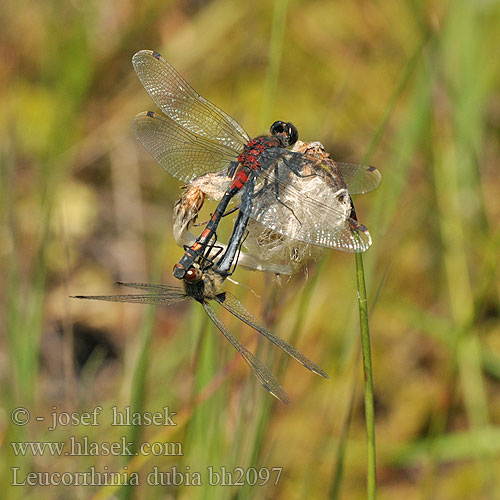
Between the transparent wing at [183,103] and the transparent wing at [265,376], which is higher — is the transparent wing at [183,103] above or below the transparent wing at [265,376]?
above

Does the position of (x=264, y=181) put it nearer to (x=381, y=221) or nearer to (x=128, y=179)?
(x=381, y=221)

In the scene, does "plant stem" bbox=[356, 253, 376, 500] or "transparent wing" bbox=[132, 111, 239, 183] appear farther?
"transparent wing" bbox=[132, 111, 239, 183]

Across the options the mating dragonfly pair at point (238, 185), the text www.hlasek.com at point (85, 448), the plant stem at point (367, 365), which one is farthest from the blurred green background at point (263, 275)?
the plant stem at point (367, 365)

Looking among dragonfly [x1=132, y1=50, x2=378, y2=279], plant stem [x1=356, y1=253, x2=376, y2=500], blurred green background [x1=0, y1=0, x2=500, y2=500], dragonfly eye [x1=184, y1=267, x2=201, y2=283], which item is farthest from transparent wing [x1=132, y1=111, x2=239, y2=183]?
plant stem [x1=356, y1=253, x2=376, y2=500]

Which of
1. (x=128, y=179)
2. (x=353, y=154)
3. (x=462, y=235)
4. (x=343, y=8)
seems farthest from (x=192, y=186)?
(x=343, y=8)

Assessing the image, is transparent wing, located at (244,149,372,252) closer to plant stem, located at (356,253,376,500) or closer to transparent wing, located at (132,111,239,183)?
plant stem, located at (356,253,376,500)

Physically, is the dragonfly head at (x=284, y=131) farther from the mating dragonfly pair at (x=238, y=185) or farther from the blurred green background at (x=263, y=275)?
the blurred green background at (x=263, y=275)

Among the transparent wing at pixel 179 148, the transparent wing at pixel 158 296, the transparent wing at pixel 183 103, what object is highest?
the transparent wing at pixel 183 103
